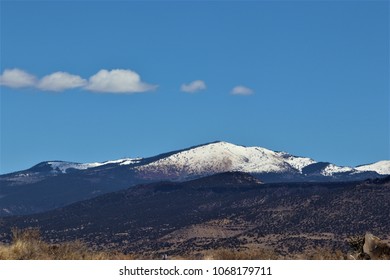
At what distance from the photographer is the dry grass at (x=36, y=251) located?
112 feet

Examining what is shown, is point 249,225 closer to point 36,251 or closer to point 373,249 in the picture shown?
point 373,249

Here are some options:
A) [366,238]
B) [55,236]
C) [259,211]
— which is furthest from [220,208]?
[366,238]

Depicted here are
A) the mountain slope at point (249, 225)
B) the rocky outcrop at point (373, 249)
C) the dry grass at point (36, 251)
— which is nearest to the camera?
the dry grass at point (36, 251)

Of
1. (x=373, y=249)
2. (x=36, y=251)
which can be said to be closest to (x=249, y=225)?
(x=373, y=249)

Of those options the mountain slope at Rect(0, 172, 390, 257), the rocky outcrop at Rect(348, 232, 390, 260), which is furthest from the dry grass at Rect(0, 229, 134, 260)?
the mountain slope at Rect(0, 172, 390, 257)

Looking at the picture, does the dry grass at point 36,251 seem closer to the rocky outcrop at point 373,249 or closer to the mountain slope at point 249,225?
the rocky outcrop at point 373,249

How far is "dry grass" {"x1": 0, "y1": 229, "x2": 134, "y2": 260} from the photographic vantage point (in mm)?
34094

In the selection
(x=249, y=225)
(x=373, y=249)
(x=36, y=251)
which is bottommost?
(x=373, y=249)

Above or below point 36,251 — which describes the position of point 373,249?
below

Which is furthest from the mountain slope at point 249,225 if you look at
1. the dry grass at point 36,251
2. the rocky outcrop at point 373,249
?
the dry grass at point 36,251

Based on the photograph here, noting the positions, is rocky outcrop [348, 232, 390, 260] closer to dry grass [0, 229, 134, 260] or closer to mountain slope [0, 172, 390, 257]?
dry grass [0, 229, 134, 260]

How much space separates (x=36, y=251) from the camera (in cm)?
3516

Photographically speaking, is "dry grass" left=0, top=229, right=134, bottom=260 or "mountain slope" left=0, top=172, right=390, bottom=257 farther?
"mountain slope" left=0, top=172, right=390, bottom=257
